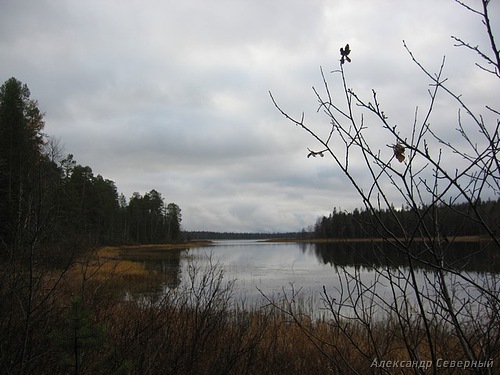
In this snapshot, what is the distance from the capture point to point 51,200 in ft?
10.5

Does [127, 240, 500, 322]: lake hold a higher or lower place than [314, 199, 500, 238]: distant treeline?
lower

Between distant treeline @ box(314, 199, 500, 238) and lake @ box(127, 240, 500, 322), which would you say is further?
lake @ box(127, 240, 500, 322)

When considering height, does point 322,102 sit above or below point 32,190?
above

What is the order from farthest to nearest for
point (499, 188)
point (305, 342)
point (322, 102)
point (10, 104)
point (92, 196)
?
point (92, 196) < point (10, 104) < point (305, 342) < point (322, 102) < point (499, 188)

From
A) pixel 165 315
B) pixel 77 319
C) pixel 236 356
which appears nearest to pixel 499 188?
pixel 77 319

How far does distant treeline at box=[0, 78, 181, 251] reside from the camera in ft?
9.57

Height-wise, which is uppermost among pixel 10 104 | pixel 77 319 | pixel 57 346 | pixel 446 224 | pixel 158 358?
pixel 10 104

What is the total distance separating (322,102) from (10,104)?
28001 millimetres

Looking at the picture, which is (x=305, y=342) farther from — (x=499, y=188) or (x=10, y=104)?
(x=10, y=104)

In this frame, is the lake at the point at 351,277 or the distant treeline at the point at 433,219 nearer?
the distant treeline at the point at 433,219

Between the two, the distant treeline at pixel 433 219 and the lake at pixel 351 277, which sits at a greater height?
the distant treeline at pixel 433 219

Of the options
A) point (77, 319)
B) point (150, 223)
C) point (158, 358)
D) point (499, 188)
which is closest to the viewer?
point (499, 188)

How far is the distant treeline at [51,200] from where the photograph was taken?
2916 mm

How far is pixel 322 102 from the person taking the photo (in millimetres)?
1837
